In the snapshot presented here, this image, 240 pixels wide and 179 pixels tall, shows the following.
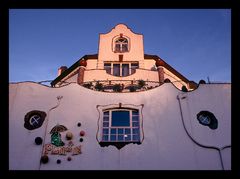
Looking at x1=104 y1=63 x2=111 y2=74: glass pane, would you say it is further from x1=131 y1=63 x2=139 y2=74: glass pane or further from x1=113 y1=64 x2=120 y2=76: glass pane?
x1=131 y1=63 x2=139 y2=74: glass pane

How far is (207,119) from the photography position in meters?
13.8

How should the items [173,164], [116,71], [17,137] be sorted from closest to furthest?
[173,164]
[17,137]
[116,71]

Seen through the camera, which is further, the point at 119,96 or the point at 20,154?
the point at 119,96

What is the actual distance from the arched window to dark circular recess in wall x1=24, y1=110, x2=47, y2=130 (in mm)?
9066

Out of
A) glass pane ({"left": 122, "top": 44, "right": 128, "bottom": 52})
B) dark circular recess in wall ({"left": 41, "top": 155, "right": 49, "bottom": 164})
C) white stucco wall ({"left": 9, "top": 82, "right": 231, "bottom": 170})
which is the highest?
glass pane ({"left": 122, "top": 44, "right": 128, "bottom": 52})

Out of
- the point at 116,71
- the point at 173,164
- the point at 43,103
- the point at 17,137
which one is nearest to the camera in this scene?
the point at 173,164

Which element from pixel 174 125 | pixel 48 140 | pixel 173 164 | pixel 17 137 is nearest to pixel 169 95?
pixel 174 125

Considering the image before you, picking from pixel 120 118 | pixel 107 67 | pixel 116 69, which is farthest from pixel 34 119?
pixel 116 69

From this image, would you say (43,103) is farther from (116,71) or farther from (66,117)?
(116,71)

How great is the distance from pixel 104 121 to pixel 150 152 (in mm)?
2740

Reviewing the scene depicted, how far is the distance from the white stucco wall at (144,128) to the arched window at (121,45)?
7.40m

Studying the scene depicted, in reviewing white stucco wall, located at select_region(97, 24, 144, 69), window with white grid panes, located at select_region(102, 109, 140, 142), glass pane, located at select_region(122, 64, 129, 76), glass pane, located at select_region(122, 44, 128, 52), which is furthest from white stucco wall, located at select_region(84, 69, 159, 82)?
window with white grid panes, located at select_region(102, 109, 140, 142)

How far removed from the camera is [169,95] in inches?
566

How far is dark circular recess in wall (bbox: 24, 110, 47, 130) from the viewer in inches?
528
